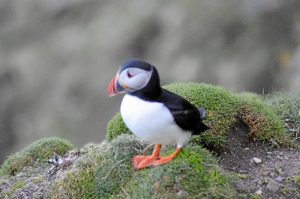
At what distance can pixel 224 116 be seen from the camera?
4266 millimetres

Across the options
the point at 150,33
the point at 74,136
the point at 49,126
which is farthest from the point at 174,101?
the point at 150,33

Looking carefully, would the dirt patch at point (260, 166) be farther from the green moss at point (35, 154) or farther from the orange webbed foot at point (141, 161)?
the green moss at point (35, 154)

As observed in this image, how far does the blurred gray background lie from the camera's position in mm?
11609

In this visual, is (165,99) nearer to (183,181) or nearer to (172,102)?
(172,102)

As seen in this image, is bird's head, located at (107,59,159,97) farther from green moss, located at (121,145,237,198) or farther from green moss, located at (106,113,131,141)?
green moss, located at (106,113,131,141)

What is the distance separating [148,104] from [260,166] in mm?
1559

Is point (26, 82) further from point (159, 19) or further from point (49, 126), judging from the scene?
point (159, 19)

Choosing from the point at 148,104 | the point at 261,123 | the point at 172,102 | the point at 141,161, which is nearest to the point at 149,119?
the point at 148,104

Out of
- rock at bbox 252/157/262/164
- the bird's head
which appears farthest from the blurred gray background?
the bird's head

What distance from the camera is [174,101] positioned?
2.85m

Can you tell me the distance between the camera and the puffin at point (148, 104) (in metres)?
2.72

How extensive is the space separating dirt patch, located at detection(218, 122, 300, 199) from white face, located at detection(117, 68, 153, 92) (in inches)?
42.7

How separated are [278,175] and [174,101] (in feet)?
4.23

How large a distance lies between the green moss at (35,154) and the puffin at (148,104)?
2702mm
